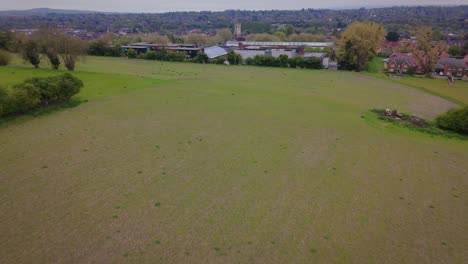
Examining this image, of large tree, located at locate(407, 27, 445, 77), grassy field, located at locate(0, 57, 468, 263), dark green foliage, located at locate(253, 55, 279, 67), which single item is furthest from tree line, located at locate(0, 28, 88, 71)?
large tree, located at locate(407, 27, 445, 77)

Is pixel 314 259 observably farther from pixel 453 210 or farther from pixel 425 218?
pixel 453 210

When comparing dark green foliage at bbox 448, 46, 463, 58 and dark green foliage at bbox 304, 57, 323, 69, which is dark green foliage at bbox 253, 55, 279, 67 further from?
dark green foliage at bbox 448, 46, 463, 58

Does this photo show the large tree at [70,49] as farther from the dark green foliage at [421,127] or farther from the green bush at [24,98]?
the dark green foliage at [421,127]

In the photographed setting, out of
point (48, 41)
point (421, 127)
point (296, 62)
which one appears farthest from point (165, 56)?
point (421, 127)

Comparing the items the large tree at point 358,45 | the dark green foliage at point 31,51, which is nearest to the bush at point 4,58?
the dark green foliage at point 31,51

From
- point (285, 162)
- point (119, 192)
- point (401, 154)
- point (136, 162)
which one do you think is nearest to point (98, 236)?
point (119, 192)

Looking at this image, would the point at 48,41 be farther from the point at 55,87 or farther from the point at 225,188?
the point at 225,188
